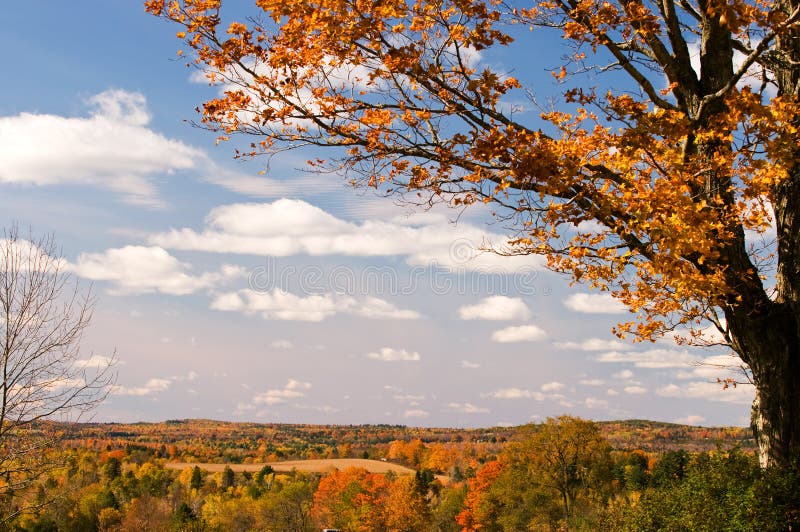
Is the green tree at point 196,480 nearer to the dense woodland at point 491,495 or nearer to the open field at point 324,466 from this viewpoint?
the dense woodland at point 491,495

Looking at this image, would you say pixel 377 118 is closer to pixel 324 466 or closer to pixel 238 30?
pixel 238 30

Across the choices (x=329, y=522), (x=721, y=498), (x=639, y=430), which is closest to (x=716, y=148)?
(x=721, y=498)

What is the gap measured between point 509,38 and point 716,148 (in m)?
3.05

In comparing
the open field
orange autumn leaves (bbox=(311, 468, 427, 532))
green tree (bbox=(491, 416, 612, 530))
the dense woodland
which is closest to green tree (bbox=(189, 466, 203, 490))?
the dense woodland

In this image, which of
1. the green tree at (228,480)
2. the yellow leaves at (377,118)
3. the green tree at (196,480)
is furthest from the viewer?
the green tree at (228,480)

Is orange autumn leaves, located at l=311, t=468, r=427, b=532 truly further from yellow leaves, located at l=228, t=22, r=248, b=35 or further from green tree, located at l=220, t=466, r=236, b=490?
yellow leaves, located at l=228, t=22, r=248, b=35

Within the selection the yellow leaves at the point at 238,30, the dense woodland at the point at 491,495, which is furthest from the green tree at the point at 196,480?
the yellow leaves at the point at 238,30

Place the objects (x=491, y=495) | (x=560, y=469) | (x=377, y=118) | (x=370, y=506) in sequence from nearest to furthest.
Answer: (x=377, y=118) < (x=560, y=469) < (x=491, y=495) < (x=370, y=506)

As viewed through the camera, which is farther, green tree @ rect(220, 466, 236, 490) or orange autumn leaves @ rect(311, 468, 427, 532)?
green tree @ rect(220, 466, 236, 490)

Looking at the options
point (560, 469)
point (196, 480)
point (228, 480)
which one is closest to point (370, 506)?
point (560, 469)

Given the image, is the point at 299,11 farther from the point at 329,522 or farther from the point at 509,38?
the point at 329,522

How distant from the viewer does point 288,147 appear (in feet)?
29.7

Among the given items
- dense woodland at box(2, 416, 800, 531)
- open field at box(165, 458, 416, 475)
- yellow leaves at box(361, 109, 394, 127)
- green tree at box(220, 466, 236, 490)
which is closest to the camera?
yellow leaves at box(361, 109, 394, 127)

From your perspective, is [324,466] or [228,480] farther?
[324,466]
